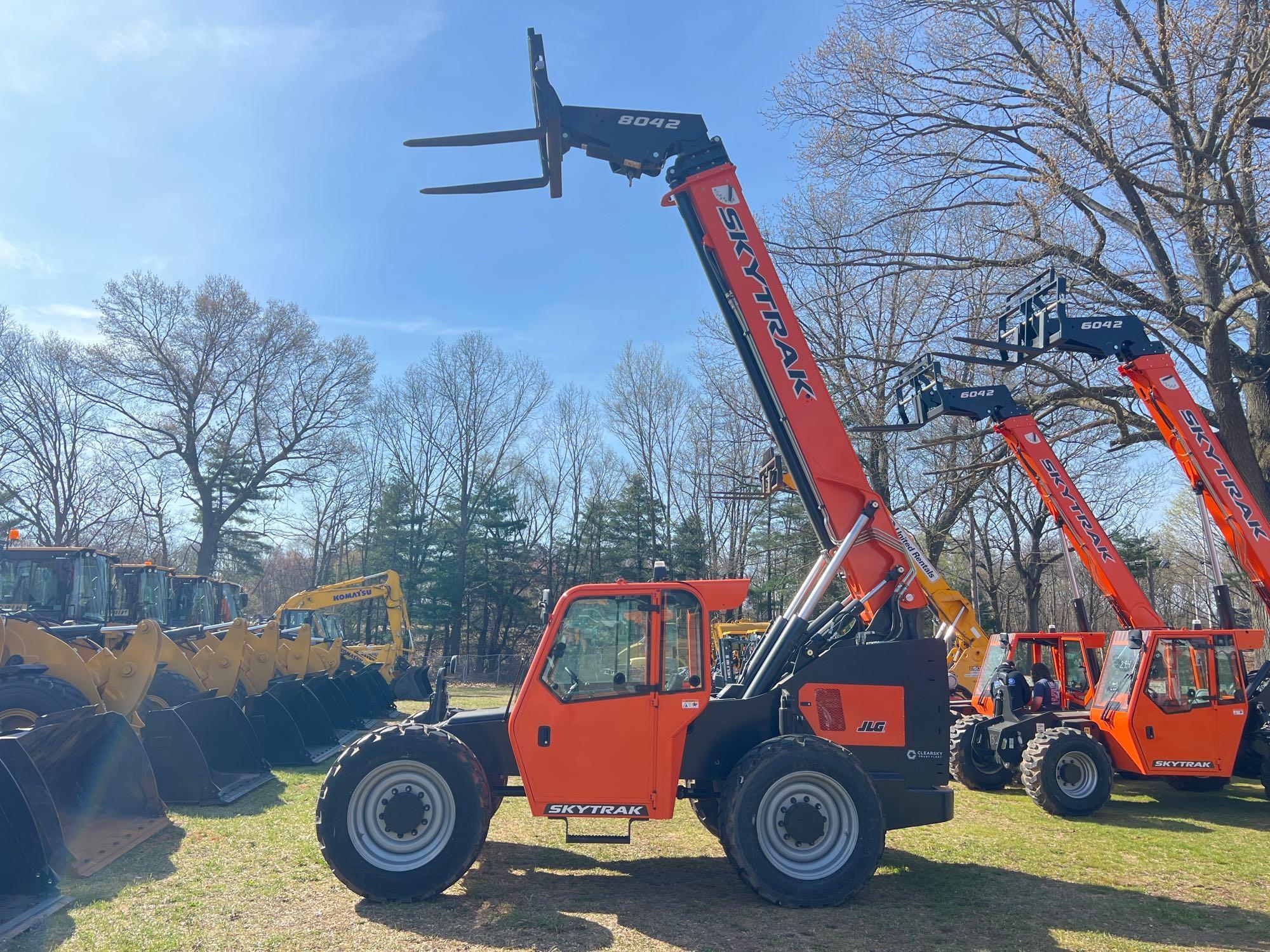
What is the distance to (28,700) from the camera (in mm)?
8508

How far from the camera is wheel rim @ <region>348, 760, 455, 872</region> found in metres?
6.03

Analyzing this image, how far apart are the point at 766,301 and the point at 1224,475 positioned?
6.52m

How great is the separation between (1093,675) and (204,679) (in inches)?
459

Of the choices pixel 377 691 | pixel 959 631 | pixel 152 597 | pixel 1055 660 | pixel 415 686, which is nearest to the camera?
pixel 415 686

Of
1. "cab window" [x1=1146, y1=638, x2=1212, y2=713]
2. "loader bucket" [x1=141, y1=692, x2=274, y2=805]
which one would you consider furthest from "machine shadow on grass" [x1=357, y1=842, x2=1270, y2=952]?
"cab window" [x1=1146, y1=638, x2=1212, y2=713]

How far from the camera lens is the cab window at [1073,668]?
489 inches

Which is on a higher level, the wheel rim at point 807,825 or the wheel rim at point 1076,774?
the wheel rim at point 807,825

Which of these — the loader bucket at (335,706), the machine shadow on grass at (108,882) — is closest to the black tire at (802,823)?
the machine shadow on grass at (108,882)

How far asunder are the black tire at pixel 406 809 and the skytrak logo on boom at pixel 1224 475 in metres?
8.93

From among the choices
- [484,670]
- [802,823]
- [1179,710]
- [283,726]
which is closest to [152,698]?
[283,726]

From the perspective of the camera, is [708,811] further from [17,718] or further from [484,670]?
[484,670]

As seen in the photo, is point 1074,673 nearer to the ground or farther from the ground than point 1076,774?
farther from the ground

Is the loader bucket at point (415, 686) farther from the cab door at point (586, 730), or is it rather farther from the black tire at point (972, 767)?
the black tire at point (972, 767)

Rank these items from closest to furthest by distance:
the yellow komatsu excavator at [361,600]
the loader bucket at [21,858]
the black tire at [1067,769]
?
the loader bucket at [21,858], the black tire at [1067,769], the yellow komatsu excavator at [361,600]
